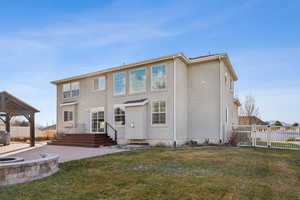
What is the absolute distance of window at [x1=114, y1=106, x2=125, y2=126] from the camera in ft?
48.7

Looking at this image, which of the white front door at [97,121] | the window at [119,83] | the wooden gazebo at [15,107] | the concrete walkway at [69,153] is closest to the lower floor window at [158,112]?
the window at [119,83]

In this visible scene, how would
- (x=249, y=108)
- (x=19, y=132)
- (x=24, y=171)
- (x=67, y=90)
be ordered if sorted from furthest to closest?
(x=249, y=108) → (x=19, y=132) → (x=67, y=90) → (x=24, y=171)

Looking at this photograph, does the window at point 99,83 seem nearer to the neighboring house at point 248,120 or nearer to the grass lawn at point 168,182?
the grass lawn at point 168,182

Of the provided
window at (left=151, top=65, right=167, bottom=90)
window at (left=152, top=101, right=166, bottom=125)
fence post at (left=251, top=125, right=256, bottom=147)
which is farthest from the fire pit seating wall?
fence post at (left=251, top=125, right=256, bottom=147)

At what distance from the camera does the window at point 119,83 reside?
1516 centimetres

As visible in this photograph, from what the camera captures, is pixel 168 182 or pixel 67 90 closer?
pixel 168 182

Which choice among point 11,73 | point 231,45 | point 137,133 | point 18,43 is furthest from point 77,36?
point 231,45

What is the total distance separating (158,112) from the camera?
13.5 metres

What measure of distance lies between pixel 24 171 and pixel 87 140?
9181 mm

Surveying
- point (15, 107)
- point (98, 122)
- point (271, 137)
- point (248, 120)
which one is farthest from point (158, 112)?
point (248, 120)

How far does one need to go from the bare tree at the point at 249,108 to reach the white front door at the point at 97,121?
71.6 ft

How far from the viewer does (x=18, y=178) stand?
512 centimetres

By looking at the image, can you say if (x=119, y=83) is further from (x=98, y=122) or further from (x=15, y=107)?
(x=15, y=107)

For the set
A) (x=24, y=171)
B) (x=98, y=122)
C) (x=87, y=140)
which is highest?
(x=98, y=122)
